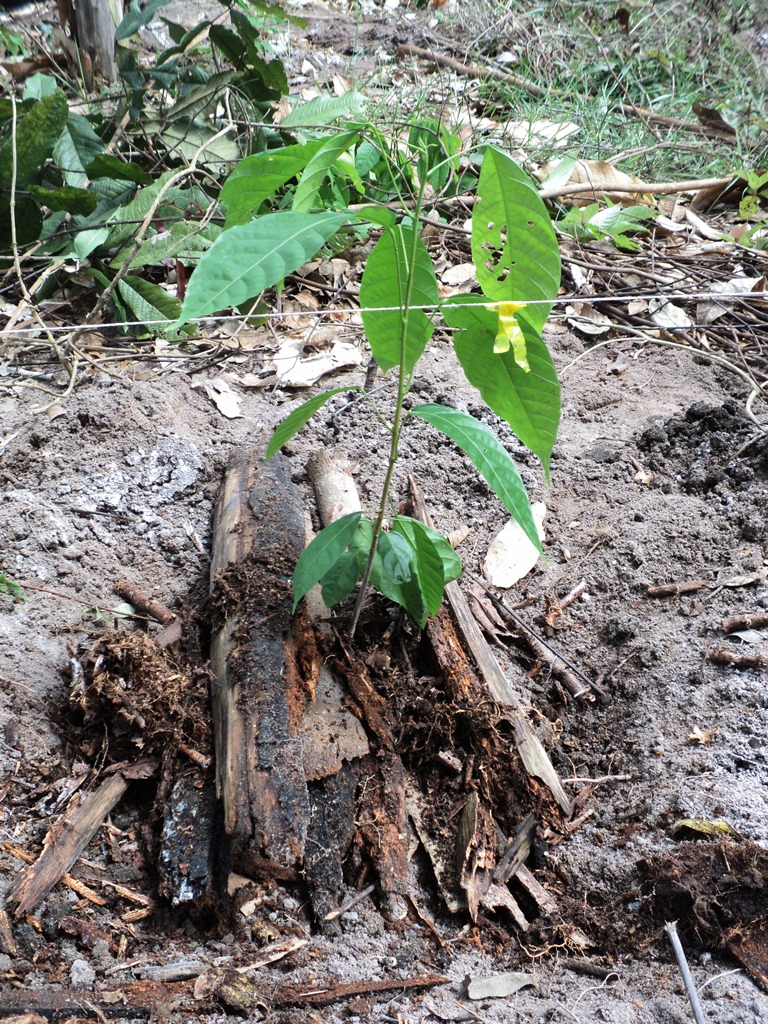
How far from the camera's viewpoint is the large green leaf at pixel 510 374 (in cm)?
133

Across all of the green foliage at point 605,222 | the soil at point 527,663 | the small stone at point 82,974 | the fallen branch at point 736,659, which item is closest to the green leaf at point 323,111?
the green foliage at point 605,222

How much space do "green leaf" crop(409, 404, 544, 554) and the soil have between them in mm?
609

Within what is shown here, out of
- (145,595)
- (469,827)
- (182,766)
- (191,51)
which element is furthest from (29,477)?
(191,51)

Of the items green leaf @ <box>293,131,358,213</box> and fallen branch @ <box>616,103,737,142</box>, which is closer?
green leaf @ <box>293,131,358,213</box>

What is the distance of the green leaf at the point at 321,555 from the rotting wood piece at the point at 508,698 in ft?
1.27

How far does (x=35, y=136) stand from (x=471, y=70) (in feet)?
9.93

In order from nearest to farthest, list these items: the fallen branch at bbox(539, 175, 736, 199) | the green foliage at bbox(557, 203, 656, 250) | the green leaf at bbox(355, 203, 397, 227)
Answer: the green leaf at bbox(355, 203, 397, 227), the green foliage at bbox(557, 203, 656, 250), the fallen branch at bbox(539, 175, 736, 199)

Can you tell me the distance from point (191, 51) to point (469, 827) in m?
3.50

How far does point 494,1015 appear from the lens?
1.24 metres

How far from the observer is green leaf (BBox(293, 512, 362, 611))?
5.06 feet

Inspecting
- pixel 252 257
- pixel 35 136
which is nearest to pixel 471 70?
pixel 35 136

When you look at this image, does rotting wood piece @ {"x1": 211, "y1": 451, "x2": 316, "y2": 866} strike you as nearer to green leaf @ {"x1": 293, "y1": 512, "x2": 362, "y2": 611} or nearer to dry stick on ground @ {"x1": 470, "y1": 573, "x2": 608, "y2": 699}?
green leaf @ {"x1": 293, "y1": 512, "x2": 362, "y2": 611}

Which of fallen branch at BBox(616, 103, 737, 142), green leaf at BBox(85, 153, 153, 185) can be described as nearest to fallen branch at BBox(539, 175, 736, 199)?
fallen branch at BBox(616, 103, 737, 142)

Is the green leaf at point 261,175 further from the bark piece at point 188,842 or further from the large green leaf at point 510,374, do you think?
the bark piece at point 188,842
